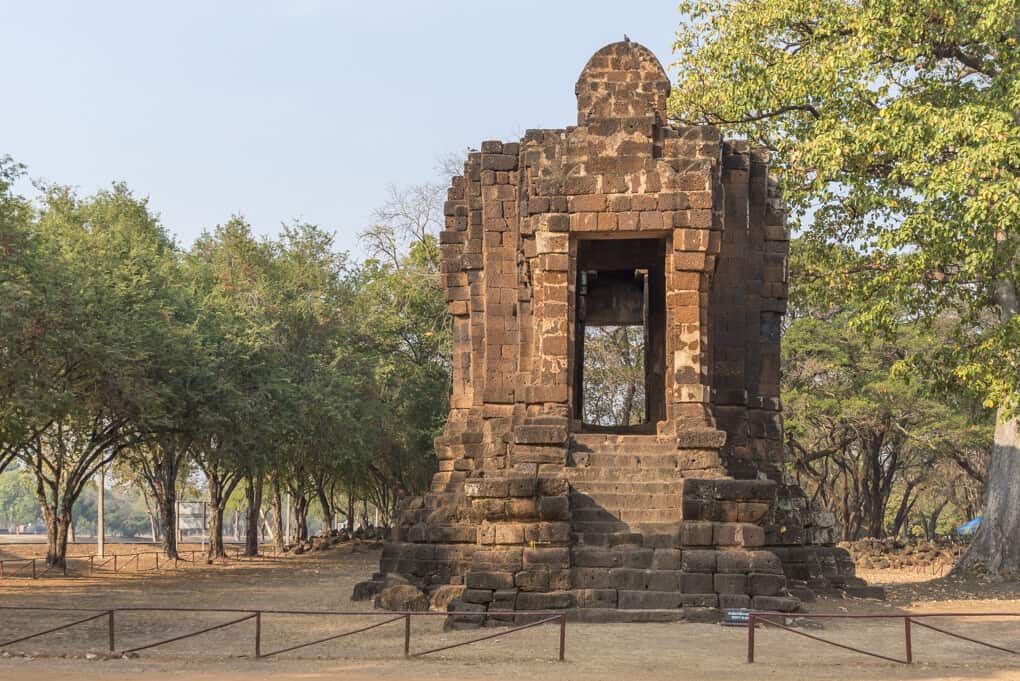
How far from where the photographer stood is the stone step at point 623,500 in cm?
1622

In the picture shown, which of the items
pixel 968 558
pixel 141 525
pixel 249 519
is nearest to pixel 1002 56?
pixel 968 558

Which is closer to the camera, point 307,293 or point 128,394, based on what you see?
point 128,394

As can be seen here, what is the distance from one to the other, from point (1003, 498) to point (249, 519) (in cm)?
2421

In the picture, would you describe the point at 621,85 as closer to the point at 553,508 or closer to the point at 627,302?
the point at 553,508

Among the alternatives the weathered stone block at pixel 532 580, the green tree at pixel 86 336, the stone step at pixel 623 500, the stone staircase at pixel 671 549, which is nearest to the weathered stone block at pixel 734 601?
the stone staircase at pixel 671 549

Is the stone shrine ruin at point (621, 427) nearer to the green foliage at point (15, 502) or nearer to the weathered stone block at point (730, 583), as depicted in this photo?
the weathered stone block at point (730, 583)

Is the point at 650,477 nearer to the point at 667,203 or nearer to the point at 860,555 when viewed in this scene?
the point at 667,203

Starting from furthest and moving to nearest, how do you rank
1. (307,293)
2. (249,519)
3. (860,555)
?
(249,519), (307,293), (860,555)

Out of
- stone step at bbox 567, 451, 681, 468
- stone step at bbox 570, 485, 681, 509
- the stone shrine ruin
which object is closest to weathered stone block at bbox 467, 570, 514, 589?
the stone shrine ruin

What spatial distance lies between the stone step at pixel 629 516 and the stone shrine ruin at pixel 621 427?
22 mm

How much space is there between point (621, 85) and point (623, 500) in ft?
19.0

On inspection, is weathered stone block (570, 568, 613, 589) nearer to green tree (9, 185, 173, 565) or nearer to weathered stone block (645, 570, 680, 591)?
weathered stone block (645, 570, 680, 591)

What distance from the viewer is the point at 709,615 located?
14555mm

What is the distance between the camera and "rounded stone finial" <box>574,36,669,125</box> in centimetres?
1789
